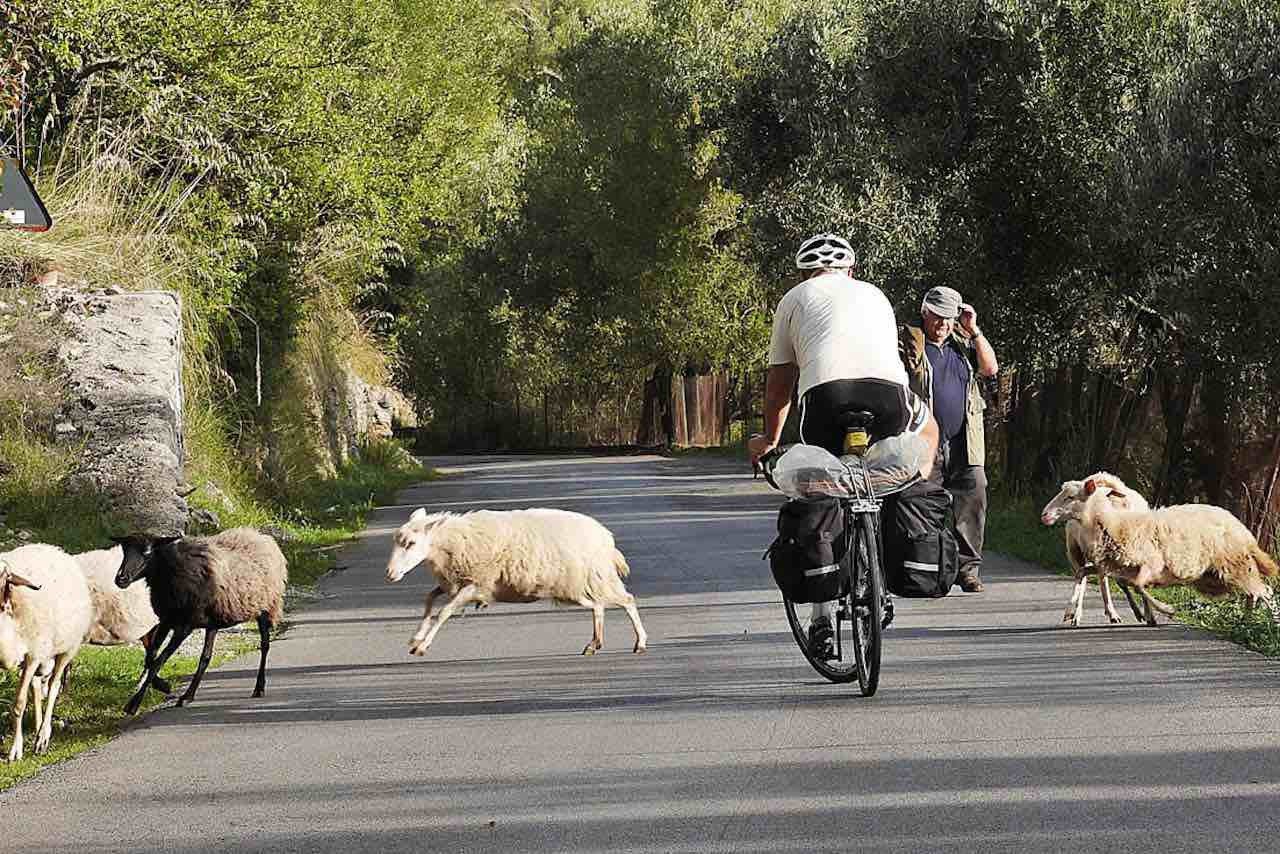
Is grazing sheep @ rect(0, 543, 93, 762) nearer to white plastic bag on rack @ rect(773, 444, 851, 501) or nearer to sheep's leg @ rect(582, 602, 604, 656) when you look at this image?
sheep's leg @ rect(582, 602, 604, 656)

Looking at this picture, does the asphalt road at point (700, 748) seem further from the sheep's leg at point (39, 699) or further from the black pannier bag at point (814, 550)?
the black pannier bag at point (814, 550)

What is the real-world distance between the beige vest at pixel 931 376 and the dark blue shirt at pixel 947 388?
0.08 metres

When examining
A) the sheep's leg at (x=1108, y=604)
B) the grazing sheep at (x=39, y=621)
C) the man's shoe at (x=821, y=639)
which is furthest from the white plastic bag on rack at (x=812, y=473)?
the grazing sheep at (x=39, y=621)

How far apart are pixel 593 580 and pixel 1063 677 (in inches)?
128

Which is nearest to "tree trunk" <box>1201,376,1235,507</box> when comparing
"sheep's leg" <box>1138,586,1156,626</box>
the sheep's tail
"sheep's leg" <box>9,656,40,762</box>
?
the sheep's tail

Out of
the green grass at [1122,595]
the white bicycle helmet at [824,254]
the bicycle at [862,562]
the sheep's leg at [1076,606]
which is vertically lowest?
the green grass at [1122,595]

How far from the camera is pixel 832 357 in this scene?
932 cm

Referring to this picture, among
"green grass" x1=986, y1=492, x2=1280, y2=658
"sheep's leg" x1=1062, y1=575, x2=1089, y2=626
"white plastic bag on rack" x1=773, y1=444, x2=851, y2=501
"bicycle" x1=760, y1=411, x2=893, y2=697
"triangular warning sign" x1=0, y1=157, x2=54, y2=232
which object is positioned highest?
"triangular warning sign" x1=0, y1=157, x2=54, y2=232

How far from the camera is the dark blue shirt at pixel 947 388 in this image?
12461 millimetres

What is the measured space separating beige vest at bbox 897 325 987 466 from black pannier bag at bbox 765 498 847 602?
9.25 ft

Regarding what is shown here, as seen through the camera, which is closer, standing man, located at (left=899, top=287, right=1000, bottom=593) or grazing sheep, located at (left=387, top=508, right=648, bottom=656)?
grazing sheep, located at (left=387, top=508, right=648, bottom=656)

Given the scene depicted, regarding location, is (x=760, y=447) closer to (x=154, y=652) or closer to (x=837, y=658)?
(x=837, y=658)

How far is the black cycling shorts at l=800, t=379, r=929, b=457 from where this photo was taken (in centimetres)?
935

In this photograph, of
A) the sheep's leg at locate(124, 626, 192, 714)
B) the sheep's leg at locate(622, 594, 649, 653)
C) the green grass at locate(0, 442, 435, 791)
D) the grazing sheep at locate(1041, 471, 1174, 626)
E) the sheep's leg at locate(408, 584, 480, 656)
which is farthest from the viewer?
the grazing sheep at locate(1041, 471, 1174, 626)
